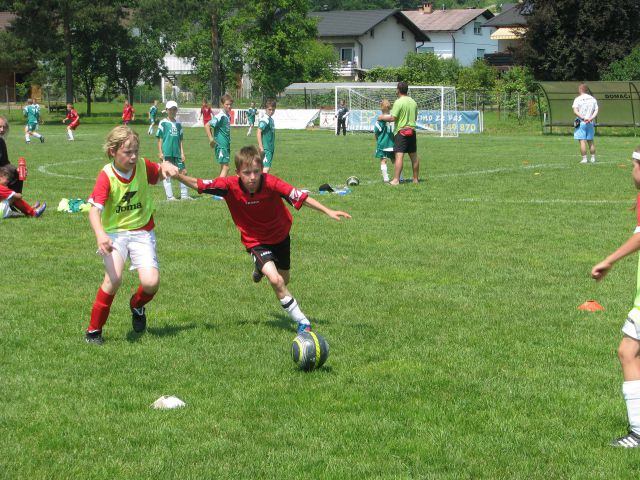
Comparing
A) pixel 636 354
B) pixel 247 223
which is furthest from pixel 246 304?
pixel 636 354

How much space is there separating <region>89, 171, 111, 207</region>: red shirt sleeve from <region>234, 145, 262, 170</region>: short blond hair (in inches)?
43.0

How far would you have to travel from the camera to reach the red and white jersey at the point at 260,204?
7.71 metres

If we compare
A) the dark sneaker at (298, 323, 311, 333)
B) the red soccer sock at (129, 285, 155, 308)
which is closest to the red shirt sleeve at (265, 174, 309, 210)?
the dark sneaker at (298, 323, 311, 333)

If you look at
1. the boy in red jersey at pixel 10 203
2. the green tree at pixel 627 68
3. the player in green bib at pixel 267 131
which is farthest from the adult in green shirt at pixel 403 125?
the green tree at pixel 627 68

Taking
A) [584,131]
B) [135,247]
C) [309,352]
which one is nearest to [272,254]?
[135,247]

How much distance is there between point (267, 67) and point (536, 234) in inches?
2461

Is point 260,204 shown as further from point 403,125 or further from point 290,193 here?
point 403,125

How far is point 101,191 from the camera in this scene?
748 cm

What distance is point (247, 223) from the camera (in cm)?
795

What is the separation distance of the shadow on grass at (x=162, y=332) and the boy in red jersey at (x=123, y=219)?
11cm

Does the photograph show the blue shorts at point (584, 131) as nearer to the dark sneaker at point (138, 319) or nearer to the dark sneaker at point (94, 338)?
the dark sneaker at point (138, 319)

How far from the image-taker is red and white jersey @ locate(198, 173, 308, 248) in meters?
7.71

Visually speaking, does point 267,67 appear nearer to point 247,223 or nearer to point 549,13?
point 549,13

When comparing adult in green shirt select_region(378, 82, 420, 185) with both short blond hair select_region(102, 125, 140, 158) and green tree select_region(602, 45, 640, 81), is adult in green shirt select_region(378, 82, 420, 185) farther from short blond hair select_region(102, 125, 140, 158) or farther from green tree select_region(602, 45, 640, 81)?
green tree select_region(602, 45, 640, 81)
